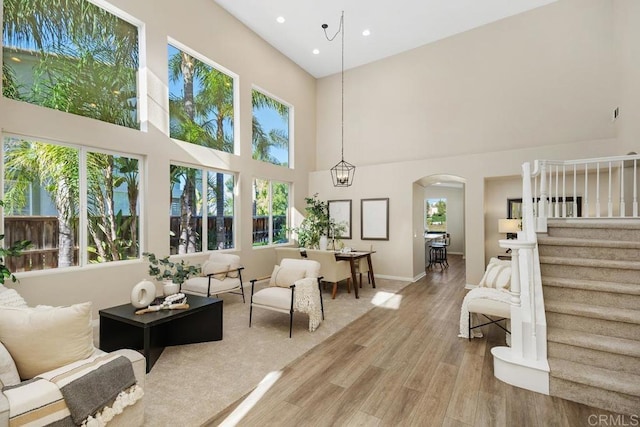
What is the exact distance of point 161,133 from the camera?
5074 mm

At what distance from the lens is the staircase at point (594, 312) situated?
2.33 m

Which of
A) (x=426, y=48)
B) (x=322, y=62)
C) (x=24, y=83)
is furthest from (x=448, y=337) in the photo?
(x=322, y=62)

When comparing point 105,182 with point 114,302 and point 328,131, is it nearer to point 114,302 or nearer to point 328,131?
point 114,302

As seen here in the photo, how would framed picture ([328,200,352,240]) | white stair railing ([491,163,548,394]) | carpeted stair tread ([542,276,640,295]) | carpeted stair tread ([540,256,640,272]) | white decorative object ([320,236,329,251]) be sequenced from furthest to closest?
→ framed picture ([328,200,352,240])
white decorative object ([320,236,329,251])
carpeted stair tread ([540,256,640,272])
carpeted stair tread ([542,276,640,295])
white stair railing ([491,163,548,394])

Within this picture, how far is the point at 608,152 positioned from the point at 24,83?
28.9 ft

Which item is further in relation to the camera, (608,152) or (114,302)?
(608,152)

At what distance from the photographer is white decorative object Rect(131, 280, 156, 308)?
3.12 metres

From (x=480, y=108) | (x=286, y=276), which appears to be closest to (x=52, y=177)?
(x=286, y=276)

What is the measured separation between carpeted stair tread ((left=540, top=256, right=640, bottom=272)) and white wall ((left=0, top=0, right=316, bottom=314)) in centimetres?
535

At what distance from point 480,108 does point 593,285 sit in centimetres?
499

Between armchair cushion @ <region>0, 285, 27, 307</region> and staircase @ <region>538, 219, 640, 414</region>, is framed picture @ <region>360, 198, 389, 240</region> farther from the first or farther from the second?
armchair cushion @ <region>0, 285, 27, 307</region>

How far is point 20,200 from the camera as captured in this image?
12.3 ft

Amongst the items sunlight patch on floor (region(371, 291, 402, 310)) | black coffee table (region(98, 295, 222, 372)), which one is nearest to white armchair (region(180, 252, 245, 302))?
black coffee table (region(98, 295, 222, 372))

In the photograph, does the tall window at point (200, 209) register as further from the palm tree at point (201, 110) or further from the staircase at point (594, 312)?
the staircase at point (594, 312)
